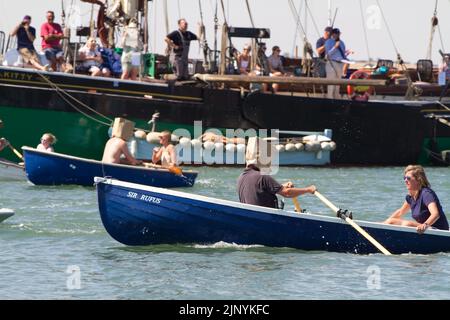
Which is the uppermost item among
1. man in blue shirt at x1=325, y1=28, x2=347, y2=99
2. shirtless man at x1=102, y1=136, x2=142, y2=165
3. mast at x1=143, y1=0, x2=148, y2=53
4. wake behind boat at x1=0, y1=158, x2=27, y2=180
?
mast at x1=143, y1=0, x2=148, y2=53

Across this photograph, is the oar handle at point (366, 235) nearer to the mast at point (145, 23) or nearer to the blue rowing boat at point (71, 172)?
the blue rowing boat at point (71, 172)

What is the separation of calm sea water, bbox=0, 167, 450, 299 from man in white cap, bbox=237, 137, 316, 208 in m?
0.69

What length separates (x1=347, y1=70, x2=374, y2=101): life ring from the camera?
35.0 metres

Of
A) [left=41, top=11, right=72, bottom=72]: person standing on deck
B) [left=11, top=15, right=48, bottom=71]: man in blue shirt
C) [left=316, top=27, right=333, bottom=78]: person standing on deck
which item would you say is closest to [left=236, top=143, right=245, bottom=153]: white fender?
[left=316, top=27, right=333, bottom=78]: person standing on deck

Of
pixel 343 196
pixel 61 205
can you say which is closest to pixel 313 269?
pixel 61 205

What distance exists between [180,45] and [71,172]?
613 cm

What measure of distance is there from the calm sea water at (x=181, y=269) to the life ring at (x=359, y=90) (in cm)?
1454

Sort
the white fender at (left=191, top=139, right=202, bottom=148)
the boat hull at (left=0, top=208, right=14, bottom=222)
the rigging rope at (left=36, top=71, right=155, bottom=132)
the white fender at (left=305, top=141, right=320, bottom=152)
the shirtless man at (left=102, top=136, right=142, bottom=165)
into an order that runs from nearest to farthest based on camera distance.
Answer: the boat hull at (left=0, top=208, right=14, bottom=222)
the shirtless man at (left=102, top=136, right=142, bottom=165)
the rigging rope at (left=36, top=71, right=155, bottom=132)
the white fender at (left=191, top=139, right=202, bottom=148)
the white fender at (left=305, top=141, right=320, bottom=152)

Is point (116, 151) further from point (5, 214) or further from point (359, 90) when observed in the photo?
point (359, 90)

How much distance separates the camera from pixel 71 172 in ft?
84.6

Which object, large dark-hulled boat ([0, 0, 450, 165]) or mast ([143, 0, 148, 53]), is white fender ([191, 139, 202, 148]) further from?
mast ([143, 0, 148, 53])

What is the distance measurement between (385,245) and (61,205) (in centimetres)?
727

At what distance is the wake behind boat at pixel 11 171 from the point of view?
26.9m

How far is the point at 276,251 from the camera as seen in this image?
1759cm
